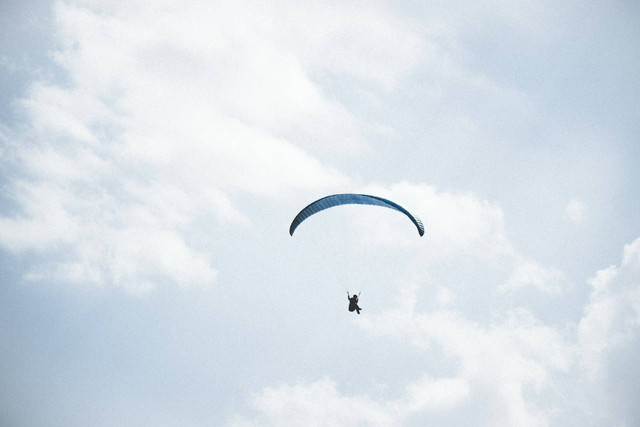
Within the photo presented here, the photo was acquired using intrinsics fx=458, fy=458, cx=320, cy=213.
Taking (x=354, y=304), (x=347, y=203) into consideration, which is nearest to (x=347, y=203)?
(x=347, y=203)

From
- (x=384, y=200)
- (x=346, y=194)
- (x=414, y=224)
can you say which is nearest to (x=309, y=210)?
(x=346, y=194)

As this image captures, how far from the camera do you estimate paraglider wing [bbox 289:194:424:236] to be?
28.3m

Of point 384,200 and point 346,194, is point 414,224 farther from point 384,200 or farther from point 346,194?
point 346,194

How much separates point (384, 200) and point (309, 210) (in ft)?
15.5

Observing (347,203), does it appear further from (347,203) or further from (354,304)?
(354,304)

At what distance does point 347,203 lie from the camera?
95.9 feet

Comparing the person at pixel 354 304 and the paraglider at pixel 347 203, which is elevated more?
the paraglider at pixel 347 203

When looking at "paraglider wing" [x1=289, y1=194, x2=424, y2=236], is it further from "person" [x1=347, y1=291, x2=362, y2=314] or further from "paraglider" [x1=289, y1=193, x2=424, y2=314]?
"person" [x1=347, y1=291, x2=362, y2=314]

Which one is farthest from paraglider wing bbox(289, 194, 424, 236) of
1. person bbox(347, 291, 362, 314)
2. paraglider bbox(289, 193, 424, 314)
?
person bbox(347, 291, 362, 314)

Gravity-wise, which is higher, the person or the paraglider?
the paraglider

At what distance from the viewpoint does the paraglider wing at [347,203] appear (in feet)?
92.9

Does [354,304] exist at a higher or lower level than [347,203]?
lower

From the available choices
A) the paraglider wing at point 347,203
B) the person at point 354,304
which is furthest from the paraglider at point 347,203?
the person at point 354,304

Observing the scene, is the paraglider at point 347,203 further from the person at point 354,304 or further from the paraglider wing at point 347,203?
the person at point 354,304
